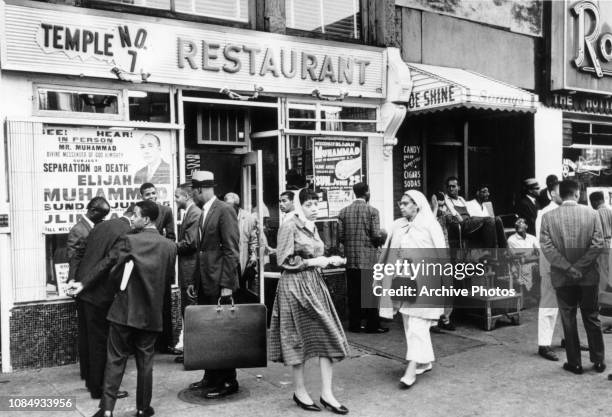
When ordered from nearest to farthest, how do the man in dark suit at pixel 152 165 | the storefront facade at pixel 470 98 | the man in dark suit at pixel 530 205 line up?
the man in dark suit at pixel 152 165 < the storefront facade at pixel 470 98 < the man in dark suit at pixel 530 205

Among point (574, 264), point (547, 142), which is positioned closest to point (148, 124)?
point (574, 264)

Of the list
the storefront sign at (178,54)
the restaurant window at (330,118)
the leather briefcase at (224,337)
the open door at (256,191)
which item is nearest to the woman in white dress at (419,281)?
the leather briefcase at (224,337)

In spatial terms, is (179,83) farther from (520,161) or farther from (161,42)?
(520,161)

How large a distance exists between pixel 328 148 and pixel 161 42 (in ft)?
9.54

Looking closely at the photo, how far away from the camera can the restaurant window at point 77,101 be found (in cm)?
706

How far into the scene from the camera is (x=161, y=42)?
7758 mm

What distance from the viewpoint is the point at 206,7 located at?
8.39m

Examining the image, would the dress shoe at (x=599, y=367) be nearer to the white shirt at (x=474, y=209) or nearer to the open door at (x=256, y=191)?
the white shirt at (x=474, y=209)

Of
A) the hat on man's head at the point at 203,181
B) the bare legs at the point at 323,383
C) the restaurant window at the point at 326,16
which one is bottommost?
the bare legs at the point at 323,383

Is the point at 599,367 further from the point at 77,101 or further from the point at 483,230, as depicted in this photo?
the point at 77,101

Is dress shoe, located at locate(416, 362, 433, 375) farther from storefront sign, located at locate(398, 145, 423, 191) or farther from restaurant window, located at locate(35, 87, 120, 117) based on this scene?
restaurant window, located at locate(35, 87, 120, 117)

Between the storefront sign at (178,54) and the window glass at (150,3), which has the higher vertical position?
the window glass at (150,3)

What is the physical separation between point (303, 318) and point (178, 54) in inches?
156

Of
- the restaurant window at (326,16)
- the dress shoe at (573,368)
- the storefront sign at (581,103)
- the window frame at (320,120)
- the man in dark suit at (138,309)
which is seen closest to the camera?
the man in dark suit at (138,309)
